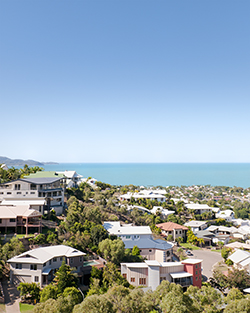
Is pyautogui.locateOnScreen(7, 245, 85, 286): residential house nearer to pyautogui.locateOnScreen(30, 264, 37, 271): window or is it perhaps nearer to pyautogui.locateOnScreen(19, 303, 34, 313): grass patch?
pyautogui.locateOnScreen(30, 264, 37, 271): window

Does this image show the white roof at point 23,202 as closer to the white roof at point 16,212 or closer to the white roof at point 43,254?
the white roof at point 16,212

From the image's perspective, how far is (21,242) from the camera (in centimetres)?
2223

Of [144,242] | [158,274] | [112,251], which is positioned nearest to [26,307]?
[112,251]

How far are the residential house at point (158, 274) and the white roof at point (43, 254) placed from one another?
475cm

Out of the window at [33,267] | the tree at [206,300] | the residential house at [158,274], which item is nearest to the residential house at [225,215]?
the residential house at [158,274]

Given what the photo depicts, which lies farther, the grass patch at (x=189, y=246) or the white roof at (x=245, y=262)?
the grass patch at (x=189, y=246)

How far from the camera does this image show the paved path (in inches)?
636

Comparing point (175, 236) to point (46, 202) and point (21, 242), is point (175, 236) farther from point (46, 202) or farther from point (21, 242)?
point (21, 242)

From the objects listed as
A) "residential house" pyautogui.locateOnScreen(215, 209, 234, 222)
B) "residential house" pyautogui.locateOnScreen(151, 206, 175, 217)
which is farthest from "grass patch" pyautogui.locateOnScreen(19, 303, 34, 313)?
"residential house" pyautogui.locateOnScreen(215, 209, 234, 222)

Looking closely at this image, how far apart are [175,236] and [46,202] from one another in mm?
20123

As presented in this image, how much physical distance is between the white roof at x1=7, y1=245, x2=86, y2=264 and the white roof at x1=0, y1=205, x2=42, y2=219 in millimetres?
6219

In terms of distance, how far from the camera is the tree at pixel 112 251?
2345cm

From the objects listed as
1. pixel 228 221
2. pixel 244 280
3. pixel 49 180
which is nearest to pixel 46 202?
pixel 49 180

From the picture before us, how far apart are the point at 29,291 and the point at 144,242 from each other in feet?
46.2
